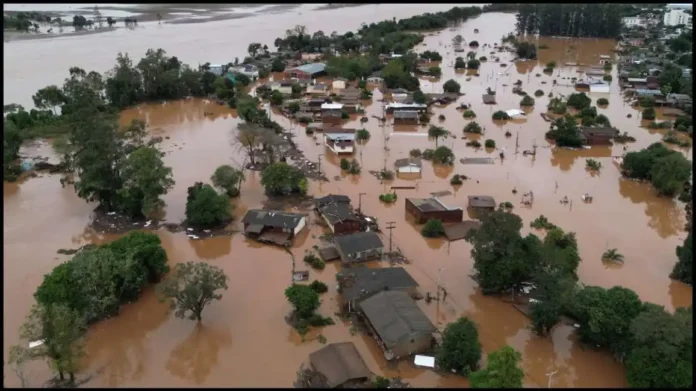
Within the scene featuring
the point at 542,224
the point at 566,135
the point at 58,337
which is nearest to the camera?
the point at 58,337

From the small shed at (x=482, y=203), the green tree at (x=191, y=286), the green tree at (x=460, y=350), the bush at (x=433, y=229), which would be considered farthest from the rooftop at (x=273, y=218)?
the green tree at (x=460, y=350)

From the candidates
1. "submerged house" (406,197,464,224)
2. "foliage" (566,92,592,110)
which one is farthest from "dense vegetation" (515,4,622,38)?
"submerged house" (406,197,464,224)

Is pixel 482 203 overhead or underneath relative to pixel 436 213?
underneath

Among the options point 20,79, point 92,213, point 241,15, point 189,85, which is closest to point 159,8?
point 241,15

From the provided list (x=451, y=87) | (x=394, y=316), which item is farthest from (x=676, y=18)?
(x=394, y=316)

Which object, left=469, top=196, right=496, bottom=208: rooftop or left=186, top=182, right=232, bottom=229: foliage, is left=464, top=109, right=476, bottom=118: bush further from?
left=186, top=182, right=232, bottom=229: foliage

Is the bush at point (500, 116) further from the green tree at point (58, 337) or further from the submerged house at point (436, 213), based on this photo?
the green tree at point (58, 337)

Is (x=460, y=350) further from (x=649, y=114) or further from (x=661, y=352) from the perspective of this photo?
(x=649, y=114)
